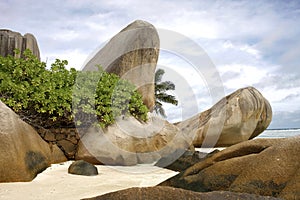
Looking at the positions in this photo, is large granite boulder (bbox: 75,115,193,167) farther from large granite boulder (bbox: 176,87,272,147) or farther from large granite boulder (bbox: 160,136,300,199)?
large granite boulder (bbox: 176,87,272,147)

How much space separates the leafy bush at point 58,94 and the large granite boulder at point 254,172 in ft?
13.3

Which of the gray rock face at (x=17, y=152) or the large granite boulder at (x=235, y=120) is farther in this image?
the large granite boulder at (x=235, y=120)

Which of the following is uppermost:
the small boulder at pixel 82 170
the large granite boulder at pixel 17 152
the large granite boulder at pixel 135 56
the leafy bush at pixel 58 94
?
the large granite boulder at pixel 135 56

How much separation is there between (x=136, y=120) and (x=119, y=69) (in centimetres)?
174

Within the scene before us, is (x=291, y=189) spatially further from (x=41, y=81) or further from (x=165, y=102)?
(x=165, y=102)

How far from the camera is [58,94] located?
6172 millimetres

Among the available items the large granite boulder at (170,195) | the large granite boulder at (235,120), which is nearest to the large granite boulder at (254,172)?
the large granite boulder at (170,195)

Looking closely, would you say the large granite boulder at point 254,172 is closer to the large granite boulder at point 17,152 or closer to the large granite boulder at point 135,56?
the large granite boulder at point 17,152

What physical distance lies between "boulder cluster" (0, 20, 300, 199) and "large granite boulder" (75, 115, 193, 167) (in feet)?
0.07

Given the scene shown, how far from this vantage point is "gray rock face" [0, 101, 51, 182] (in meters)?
3.78

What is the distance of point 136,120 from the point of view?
23.6ft

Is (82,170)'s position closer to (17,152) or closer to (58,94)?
(17,152)

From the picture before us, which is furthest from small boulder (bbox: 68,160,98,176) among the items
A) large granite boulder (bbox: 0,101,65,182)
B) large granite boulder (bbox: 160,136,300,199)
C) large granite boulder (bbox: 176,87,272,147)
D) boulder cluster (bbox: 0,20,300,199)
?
large granite boulder (bbox: 176,87,272,147)

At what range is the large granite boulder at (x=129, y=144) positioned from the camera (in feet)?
19.7
